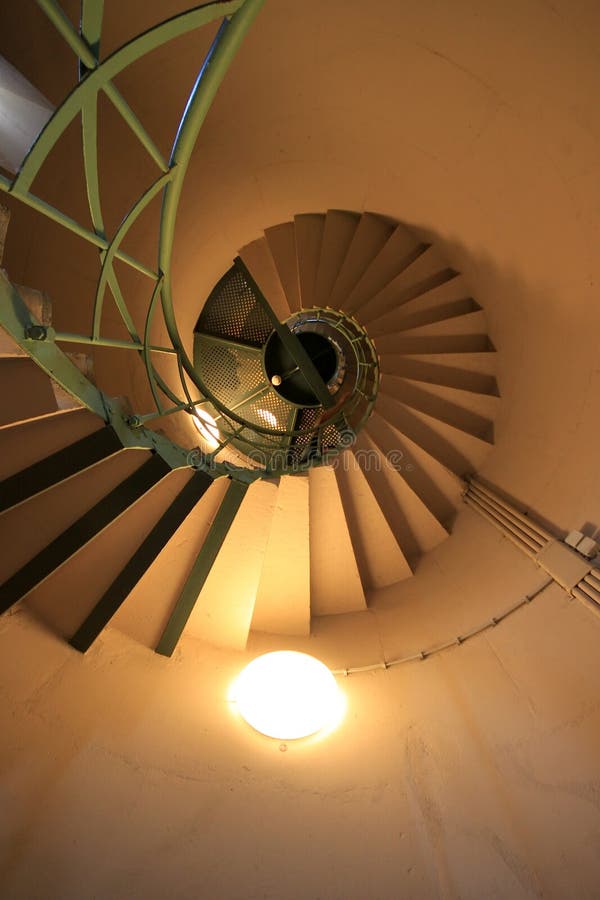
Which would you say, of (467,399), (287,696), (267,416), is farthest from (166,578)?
(267,416)

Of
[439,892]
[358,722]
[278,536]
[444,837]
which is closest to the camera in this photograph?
[439,892]

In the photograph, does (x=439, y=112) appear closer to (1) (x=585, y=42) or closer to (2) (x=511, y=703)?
(1) (x=585, y=42)

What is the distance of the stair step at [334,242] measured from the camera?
364 cm

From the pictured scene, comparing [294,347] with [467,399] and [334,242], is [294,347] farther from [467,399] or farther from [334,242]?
[467,399]

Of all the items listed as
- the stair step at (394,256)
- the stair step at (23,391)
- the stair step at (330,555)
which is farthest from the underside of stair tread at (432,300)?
the stair step at (23,391)

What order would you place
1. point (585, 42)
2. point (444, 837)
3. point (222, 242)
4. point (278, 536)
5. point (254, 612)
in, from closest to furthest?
point (444, 837) → point (585, 42) → point (278, 536) → point (254, 612) → point (222, 242)

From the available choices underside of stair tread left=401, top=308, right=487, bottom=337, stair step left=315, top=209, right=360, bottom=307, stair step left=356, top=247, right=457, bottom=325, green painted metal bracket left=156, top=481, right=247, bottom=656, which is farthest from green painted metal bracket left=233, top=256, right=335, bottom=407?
green painted metal bracket left=156, top=481, right=247, bottom=656

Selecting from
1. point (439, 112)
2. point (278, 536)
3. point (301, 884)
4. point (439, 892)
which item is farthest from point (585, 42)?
point (301, 884)

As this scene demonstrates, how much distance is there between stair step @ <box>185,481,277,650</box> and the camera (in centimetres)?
242

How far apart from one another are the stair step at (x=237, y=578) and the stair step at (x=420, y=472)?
1192 mm

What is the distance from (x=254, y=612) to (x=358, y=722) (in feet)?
2.83

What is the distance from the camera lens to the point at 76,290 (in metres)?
2.65

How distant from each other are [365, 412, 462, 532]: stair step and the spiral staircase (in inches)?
0.4

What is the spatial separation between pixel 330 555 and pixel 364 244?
7.68 ft
